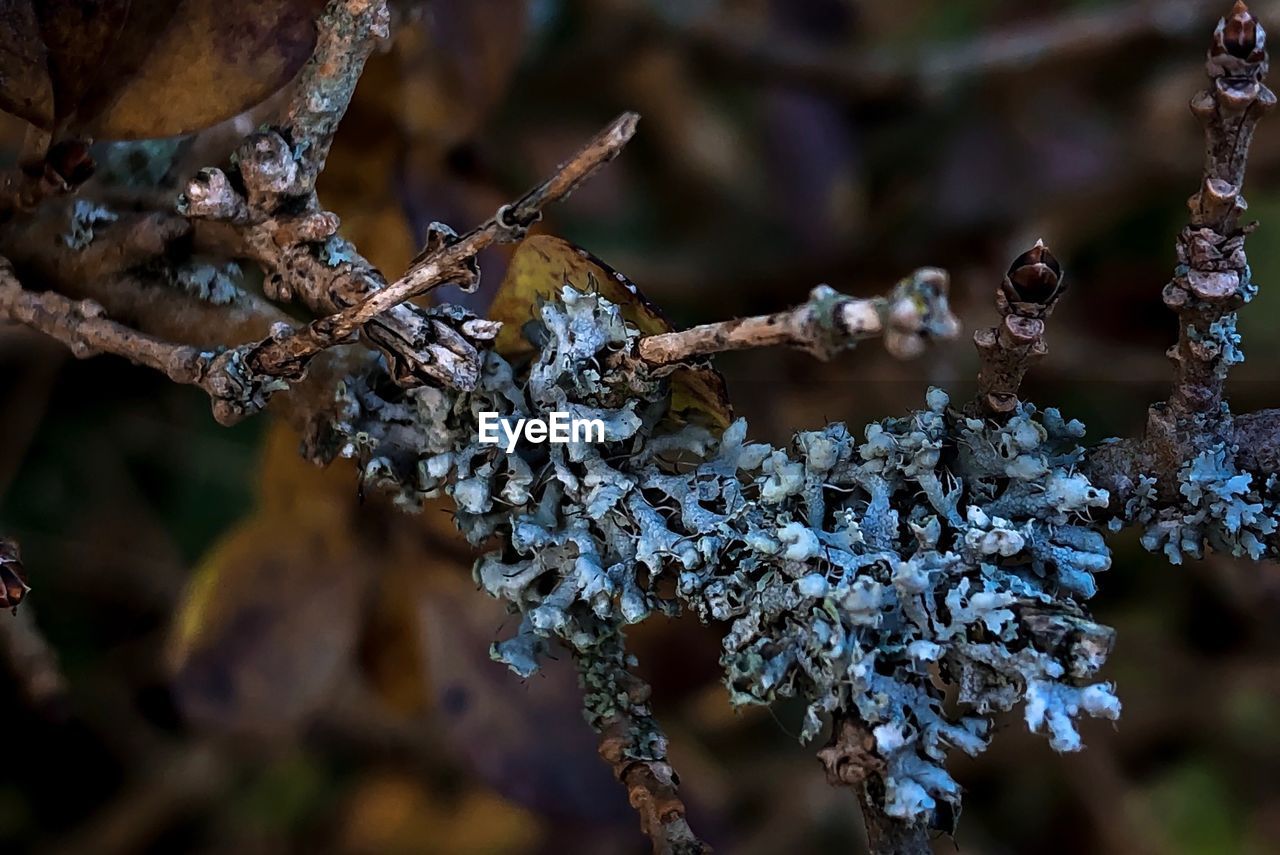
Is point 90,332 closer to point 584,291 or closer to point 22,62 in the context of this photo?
point 22,62

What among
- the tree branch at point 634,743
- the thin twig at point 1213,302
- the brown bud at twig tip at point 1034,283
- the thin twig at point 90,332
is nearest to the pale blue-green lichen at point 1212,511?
the thin twig at point 1213,302

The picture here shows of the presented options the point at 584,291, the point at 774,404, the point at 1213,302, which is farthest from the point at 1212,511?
the point at 774,404

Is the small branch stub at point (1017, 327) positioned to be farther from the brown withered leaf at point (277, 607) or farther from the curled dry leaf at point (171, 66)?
the brown withered leaf at point (277, 607)

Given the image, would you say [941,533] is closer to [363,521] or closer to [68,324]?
[68,324]

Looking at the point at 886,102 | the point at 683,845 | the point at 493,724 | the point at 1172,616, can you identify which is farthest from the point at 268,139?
the point at 1172,616

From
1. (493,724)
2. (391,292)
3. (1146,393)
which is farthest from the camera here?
(1146,393)
